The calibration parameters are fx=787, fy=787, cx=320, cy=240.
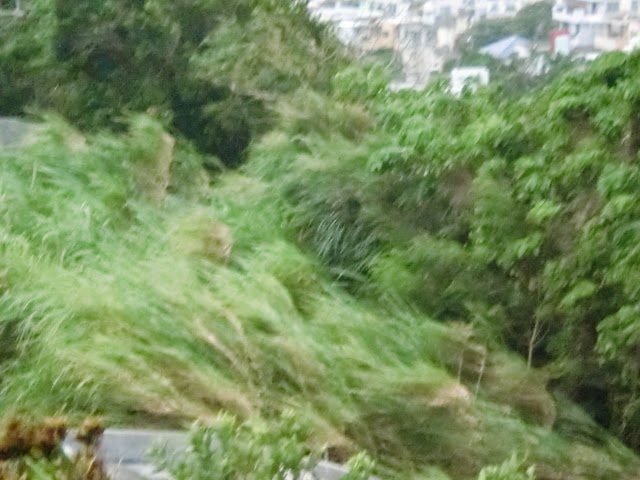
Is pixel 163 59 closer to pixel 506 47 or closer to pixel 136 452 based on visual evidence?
pixel 506 47

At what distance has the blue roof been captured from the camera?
2887 mm

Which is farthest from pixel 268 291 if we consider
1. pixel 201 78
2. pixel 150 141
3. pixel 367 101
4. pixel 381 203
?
pixel 201 78

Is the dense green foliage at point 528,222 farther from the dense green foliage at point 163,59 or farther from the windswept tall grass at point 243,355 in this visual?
the dense green foliage at point 163,59

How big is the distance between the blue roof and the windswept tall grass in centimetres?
112

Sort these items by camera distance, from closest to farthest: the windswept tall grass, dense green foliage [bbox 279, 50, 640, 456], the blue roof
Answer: the windswept tall grass, dense green foliage [bbox 279, 50, 640, 456], the blue roof

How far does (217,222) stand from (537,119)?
105 cm

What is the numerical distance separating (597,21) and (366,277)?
123 centimetres

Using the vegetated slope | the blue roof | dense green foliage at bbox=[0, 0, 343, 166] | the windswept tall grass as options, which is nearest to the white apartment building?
the blue roof

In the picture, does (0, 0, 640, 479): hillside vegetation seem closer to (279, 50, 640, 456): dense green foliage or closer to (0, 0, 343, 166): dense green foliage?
(279, 50, 640, 456): dense green foliage

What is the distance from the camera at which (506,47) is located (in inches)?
115

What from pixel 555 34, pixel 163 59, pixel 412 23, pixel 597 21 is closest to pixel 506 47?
pixel 555 34

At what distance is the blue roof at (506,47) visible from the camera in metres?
2.89

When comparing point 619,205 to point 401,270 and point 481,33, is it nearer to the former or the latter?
point 401,270

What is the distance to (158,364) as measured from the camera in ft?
6.01
